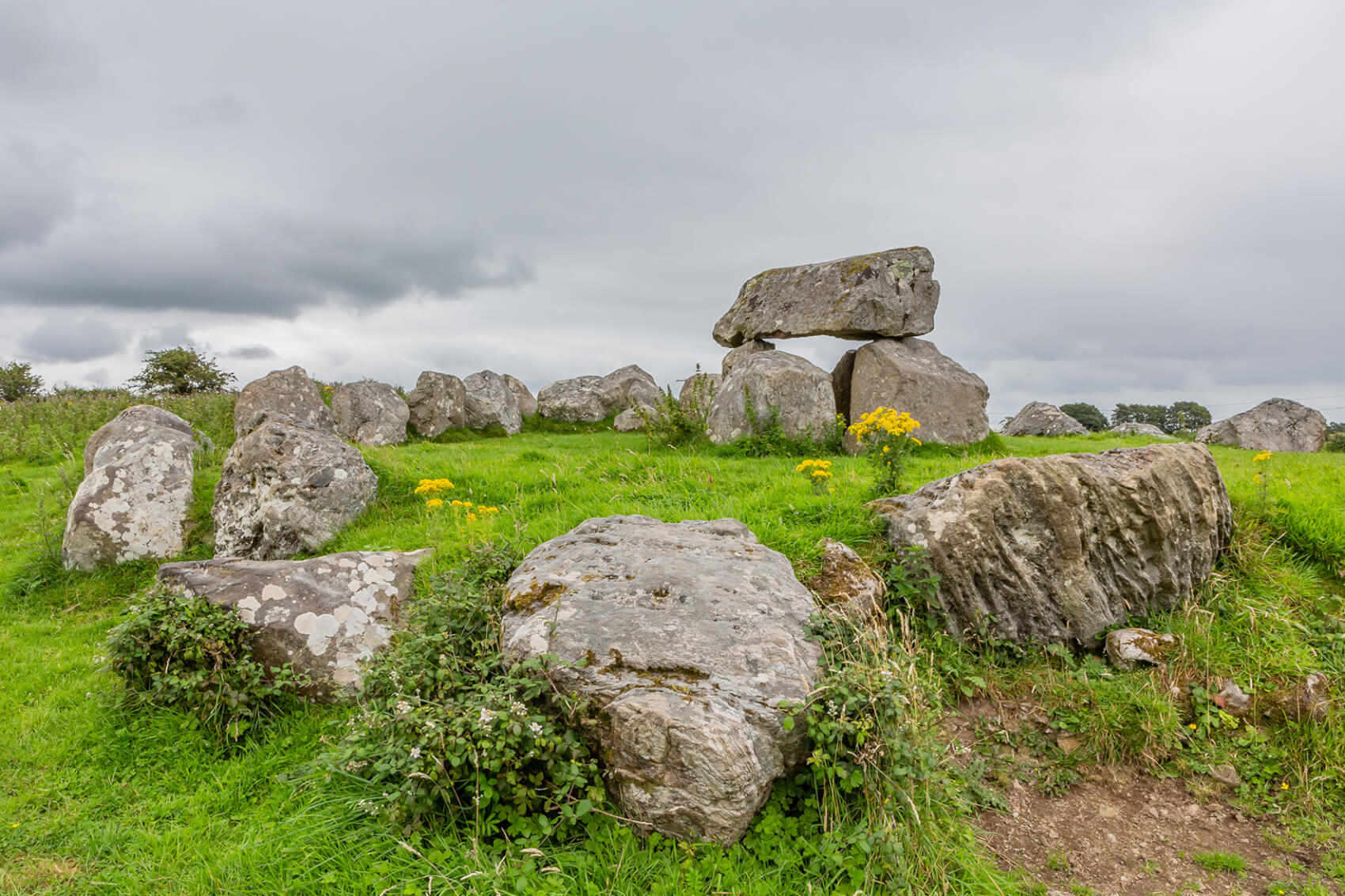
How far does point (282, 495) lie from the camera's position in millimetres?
8938

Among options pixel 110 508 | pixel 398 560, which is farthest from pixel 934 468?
pixel 110 508

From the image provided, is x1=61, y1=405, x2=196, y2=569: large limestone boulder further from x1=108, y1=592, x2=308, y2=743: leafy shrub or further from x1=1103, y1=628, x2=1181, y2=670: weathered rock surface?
x1=1103, y1=628, x2=1181, y2=670: weathered rock surface

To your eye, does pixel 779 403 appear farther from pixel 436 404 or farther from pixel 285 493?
pixel 436 404

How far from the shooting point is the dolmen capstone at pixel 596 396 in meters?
22.3

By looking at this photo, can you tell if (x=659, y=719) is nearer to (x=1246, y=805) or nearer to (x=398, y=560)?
(x=398, y=560)

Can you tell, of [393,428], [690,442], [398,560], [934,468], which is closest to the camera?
[398,560]

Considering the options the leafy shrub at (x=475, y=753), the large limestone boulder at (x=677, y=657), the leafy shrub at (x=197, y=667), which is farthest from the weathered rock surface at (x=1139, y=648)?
the leafy shrub at (x=197, y=667)

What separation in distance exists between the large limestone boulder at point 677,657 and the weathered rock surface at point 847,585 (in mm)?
480

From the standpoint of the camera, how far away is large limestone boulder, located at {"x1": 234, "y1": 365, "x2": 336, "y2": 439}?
643 inches

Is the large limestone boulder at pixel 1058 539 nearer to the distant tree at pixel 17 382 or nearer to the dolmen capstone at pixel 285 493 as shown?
the dolmen capstone at pixel 285 493

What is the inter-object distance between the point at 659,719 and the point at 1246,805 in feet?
16.6

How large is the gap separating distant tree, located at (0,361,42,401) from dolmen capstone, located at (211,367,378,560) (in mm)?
33725

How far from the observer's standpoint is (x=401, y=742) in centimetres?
441

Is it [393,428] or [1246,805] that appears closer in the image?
[1246,805]
